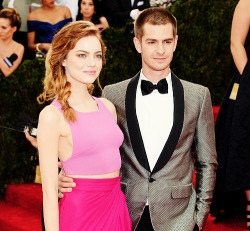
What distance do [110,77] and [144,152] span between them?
3539 mm

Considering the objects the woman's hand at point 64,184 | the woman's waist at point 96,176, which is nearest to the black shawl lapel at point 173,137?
the woman's waist at point 96,176

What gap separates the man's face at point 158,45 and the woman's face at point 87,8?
14.0ft

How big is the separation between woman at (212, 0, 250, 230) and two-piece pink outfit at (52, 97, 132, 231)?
125 cm

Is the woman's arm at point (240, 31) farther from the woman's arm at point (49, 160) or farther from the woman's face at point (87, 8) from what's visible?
the woman's face at point (87, 8)

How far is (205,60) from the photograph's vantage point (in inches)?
245

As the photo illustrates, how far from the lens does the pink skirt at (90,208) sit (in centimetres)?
228

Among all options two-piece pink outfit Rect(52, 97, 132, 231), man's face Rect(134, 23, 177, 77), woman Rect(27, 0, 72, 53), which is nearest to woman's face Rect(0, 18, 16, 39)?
woman Rect(27, 0, 72, 53)

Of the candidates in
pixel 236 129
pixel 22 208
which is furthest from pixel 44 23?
pixel 236 129

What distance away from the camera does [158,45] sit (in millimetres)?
2441

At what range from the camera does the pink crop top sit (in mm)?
2248

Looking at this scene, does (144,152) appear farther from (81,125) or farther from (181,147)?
(81,125)

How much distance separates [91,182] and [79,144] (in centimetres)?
20

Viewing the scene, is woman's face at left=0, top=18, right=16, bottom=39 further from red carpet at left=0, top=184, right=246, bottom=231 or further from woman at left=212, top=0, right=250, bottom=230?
woman at left=212, top=0, right=250, bottom=230

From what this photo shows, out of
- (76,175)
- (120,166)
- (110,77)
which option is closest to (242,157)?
(120,166)
